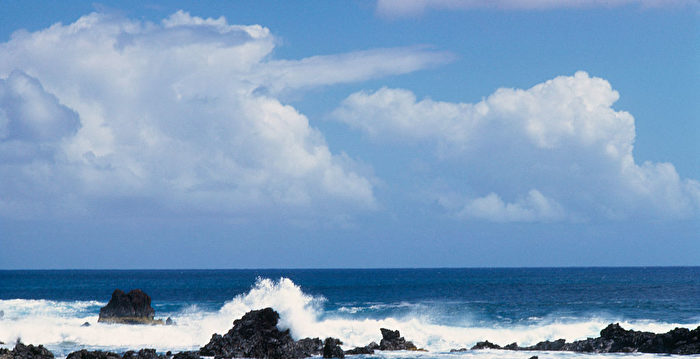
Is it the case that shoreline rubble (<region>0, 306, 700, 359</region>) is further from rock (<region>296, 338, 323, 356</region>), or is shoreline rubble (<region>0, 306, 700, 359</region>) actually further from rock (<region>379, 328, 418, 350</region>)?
rock (<region>379, 328, 418, 350</region>)

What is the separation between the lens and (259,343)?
3234 centimetres

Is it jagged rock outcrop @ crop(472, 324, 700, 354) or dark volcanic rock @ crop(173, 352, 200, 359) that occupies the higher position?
jagged rock outcrop @ crop(472, 324, 700, 354)

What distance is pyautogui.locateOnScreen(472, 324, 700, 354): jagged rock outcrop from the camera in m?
31.2

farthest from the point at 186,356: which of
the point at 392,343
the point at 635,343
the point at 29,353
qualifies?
the point at 635,343

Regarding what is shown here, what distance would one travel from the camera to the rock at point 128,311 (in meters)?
49.8

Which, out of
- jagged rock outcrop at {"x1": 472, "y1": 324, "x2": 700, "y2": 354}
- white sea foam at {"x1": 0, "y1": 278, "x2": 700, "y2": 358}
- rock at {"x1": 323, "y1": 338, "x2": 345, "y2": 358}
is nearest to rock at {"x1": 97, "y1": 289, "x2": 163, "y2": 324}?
white sea foam at {"x1": 0, "y1": 278, "x2": 700, "y2": 358}

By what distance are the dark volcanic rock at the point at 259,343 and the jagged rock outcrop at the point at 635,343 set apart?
8.60 m

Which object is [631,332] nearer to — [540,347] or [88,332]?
[540,347]

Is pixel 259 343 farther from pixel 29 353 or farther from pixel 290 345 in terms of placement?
pixel 29 353

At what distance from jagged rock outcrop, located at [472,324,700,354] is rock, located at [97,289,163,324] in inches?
960

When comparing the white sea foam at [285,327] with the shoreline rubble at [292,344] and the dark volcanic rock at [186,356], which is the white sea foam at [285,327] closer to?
the shoreline rubble at [292,344]

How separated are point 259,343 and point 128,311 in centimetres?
2064

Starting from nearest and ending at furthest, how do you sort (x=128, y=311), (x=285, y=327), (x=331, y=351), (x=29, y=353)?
1. (x=29, y=353)
2. (x=331, y=351)
3. (x=285, y=327)
4. (x=128, y=311)

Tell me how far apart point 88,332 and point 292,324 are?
14.7 metres
